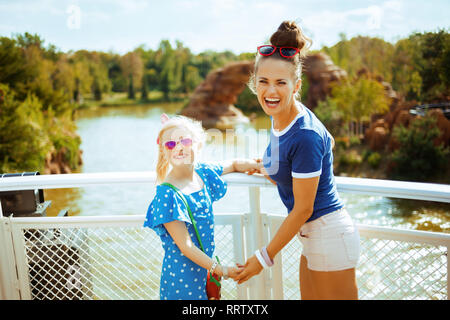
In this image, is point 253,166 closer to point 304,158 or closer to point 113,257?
point 304,158

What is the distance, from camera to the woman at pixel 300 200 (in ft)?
3.90

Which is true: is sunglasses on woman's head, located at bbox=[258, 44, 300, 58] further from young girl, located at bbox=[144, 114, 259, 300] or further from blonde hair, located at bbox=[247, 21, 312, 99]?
young girl, located at bbox=[144, 114, 259, 300]

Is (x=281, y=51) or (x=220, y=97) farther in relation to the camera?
(x=220, y=97)

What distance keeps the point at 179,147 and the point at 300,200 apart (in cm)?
45

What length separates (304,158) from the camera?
1115 mm

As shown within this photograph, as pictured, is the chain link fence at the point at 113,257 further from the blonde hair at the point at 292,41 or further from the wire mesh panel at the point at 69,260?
the blonde hair at the point at 292,41

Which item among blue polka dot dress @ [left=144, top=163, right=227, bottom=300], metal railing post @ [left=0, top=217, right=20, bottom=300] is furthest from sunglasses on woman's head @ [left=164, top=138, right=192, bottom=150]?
metal railing post @ [left=0, top=217, right=20, bottom=300]

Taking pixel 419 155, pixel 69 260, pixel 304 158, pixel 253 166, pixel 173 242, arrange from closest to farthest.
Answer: pixel 304 158 → pixel 173 242 → pixel 253 166 → pixel 69 260 → pixel 419 155

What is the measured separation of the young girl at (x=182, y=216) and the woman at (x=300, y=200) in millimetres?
180

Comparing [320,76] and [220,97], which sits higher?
[320,76]

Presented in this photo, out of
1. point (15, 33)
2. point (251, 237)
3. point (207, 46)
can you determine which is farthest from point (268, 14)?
point (251, 237)

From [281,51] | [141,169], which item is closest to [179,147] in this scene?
[281,51]

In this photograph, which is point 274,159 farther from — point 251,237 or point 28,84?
point 28,84

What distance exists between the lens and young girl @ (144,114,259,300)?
4.17ft
